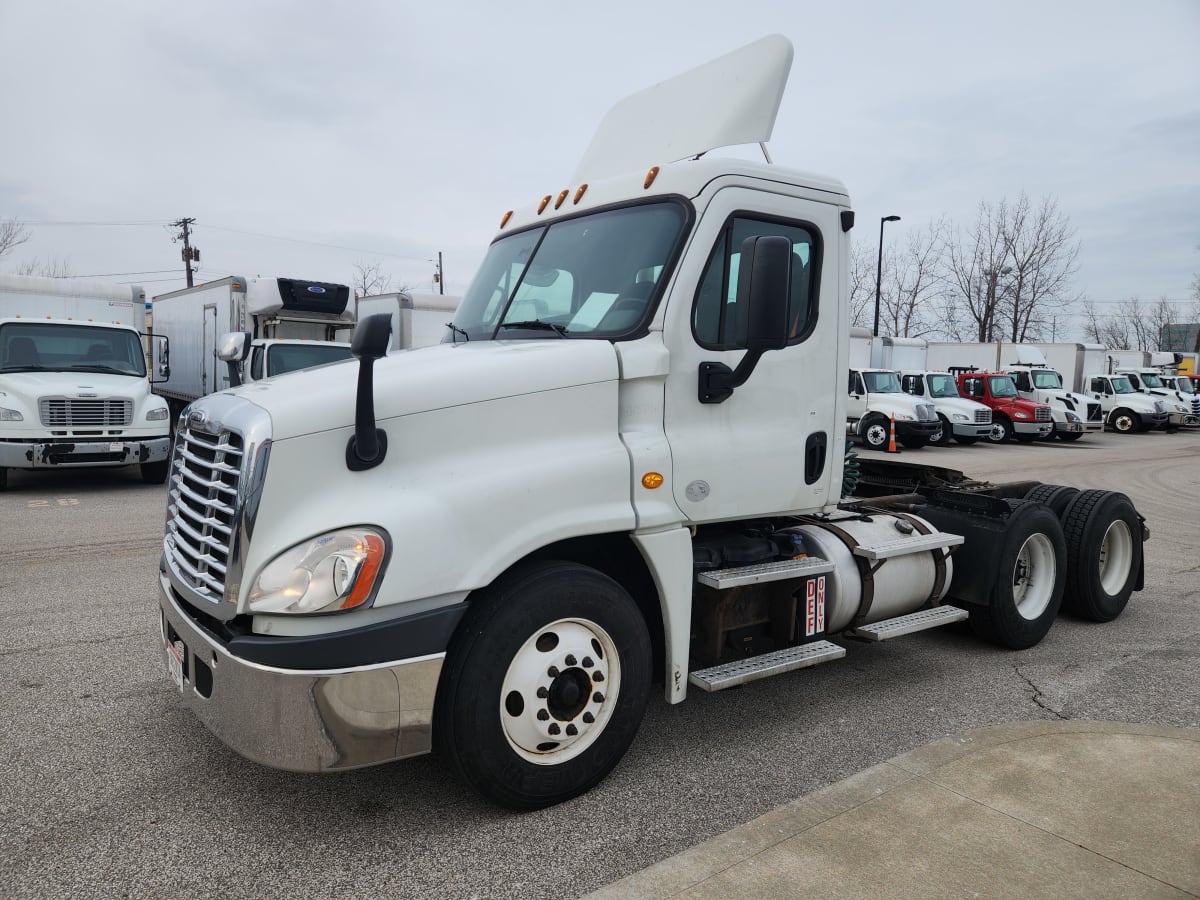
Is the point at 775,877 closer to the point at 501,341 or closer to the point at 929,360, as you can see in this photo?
the point at 501,341

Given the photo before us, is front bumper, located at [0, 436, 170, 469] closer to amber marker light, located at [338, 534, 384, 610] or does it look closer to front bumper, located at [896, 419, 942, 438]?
amber marker light, located at [338, 534, 384, 610]

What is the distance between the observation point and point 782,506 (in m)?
3.99

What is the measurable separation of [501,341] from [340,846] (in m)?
2.11

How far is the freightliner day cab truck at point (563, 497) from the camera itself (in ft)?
9.23

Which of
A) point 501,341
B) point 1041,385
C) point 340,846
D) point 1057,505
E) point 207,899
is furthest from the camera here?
point 1041,385

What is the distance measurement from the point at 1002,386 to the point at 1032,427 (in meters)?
1.68

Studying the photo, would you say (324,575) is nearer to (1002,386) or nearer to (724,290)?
(724,290)

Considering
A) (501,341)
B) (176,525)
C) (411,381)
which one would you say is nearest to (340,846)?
(176,525)

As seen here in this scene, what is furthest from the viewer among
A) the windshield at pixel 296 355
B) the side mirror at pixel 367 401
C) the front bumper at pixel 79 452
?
the windshield at pixel 296 355

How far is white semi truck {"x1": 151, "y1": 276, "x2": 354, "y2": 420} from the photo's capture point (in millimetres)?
13648

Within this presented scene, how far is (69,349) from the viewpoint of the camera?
12133 millimetres

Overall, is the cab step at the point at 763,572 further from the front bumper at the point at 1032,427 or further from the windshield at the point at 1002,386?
the windshield at the point at 1002,386

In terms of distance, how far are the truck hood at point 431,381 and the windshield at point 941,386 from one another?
22.1 metres

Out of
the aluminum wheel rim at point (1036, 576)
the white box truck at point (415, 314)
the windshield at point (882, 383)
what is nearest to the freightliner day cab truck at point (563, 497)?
the aluminum wheel rim at point (1036, 576)
